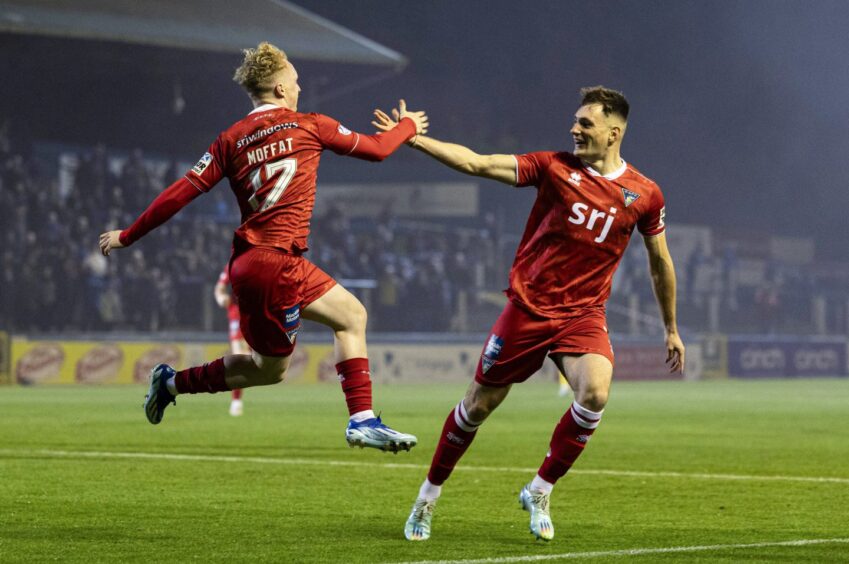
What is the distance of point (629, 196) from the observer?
6.86 metres

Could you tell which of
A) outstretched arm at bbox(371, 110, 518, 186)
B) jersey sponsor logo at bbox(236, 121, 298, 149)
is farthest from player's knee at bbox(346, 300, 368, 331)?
jersey sponsor logo at bbox(236, 121, 298, 149)

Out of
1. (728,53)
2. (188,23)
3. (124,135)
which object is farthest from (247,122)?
(728,53)

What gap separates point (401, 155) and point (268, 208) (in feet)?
114

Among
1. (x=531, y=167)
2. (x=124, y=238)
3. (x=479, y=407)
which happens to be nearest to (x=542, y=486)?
(x=479, y=407)

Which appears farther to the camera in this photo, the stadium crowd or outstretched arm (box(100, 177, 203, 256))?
the stadium crowd

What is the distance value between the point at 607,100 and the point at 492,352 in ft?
4.79

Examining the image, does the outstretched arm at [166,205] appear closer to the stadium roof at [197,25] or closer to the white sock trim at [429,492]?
the white sock trim at [429,492]

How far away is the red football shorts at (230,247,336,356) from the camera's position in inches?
262

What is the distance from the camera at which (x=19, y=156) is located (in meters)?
29.8

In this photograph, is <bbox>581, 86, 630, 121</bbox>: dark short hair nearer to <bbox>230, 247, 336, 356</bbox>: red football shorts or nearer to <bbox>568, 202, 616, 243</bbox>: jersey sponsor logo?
<bbox>568, 202, 616, 243</bbox>: jersey sponsor logo

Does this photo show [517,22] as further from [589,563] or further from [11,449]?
[589,563]

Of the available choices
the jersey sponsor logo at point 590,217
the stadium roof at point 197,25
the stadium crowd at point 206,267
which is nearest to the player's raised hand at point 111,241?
the jersey sponsor logo at point 590,217

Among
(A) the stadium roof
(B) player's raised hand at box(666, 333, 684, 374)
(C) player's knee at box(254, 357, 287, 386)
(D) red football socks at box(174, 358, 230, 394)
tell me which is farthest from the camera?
(A) the stadium roof

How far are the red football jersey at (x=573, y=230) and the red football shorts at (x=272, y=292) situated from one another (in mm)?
1081
